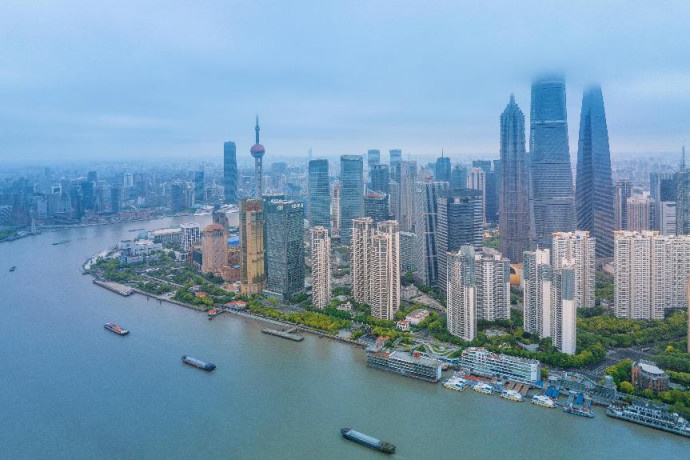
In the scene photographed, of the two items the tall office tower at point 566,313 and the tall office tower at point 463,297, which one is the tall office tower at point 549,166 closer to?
the tall office tower at point 463,297

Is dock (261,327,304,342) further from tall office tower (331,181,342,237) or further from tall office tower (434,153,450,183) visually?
tall office tower (434,153,450,183)

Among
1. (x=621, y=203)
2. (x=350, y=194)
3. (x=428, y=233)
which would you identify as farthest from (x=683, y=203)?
(x=350, y=194)

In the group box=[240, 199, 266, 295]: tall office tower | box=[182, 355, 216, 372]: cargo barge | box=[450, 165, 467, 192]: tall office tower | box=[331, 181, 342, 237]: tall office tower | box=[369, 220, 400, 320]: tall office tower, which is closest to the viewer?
box=[182, 355, 216, 372]: cargo barge

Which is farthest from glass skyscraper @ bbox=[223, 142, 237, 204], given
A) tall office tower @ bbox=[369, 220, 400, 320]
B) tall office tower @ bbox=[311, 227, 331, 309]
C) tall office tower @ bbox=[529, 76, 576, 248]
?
tall office tower @ bbox=[369, 220, 400, 320]

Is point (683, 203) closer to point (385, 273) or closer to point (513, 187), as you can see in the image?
point (513, 187)

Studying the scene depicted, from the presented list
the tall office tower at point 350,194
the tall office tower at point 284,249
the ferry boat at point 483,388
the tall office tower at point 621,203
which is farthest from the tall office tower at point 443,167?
the ferry boat at point 483,388

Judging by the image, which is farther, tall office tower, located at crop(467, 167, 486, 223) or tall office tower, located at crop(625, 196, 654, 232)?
tall office tower, located at crop(467, 167, 486, 223)
